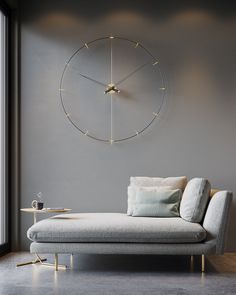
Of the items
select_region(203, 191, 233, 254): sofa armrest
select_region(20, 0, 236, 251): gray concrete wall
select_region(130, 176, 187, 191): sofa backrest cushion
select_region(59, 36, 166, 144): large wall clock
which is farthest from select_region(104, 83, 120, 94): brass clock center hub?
select_region(203, 191, 233, 254): sofa armrest

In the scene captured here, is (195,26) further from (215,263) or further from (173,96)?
(215,263)

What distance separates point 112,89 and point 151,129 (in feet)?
2.03

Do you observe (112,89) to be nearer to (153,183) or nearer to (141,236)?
(153,183)

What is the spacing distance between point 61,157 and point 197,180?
1694 mm

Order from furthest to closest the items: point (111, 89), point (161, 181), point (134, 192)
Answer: point (111, 89)
point (161, 181)
point (134, 192)

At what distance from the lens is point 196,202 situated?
15.1ft

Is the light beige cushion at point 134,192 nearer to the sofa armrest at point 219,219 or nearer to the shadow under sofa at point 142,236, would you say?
the shadow under sofa at point 142,236

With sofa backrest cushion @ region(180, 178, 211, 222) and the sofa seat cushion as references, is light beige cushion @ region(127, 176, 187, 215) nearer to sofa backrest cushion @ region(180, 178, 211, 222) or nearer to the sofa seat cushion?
sofa backrest cushion @ region(180, 178, 211, 222)

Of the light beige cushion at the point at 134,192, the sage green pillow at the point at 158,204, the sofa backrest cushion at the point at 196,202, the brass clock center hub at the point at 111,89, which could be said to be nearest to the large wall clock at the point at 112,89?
the brass clock center hub at the point at 111,89

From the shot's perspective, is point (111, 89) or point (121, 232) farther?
point (111, 89)

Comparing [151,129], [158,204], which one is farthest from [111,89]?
[158,204]

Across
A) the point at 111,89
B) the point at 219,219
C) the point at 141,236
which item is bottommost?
the point at 141,236

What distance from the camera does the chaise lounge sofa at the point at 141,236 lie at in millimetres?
4430

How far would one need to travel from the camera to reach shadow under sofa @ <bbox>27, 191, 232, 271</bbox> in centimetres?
443
